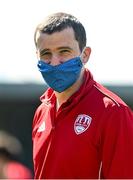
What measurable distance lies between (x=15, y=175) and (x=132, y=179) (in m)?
2.58

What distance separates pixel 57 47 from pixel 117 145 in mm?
632

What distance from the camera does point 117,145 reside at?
4.26m

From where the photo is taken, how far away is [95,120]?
435 cm

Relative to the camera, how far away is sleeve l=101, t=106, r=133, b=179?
14.0 ft

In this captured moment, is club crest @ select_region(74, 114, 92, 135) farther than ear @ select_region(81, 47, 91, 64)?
No

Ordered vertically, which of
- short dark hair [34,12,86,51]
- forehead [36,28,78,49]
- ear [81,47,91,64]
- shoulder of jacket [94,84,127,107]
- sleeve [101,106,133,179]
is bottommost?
sleeve [101,106,133,179]

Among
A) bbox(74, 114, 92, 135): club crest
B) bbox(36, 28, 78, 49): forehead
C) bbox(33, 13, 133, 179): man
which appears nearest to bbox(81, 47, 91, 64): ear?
bbox(33, 13, 133, 179): man

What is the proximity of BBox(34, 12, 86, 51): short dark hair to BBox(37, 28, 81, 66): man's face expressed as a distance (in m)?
0.02

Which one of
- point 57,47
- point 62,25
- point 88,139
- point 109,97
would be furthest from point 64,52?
point 88,139

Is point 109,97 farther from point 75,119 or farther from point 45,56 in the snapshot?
point 45,56

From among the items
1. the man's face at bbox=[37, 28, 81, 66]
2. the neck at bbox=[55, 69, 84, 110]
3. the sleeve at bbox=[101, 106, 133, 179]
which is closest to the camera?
the sleeve at bbox=[101, 106, 133, 179]

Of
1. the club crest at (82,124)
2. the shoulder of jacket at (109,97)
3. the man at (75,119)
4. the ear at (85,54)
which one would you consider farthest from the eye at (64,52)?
the club crest at (82,124)

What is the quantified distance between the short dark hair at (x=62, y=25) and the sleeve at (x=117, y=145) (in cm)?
49

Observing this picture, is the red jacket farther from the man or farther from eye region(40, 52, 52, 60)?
eye region(40, 52, 52, 60)
